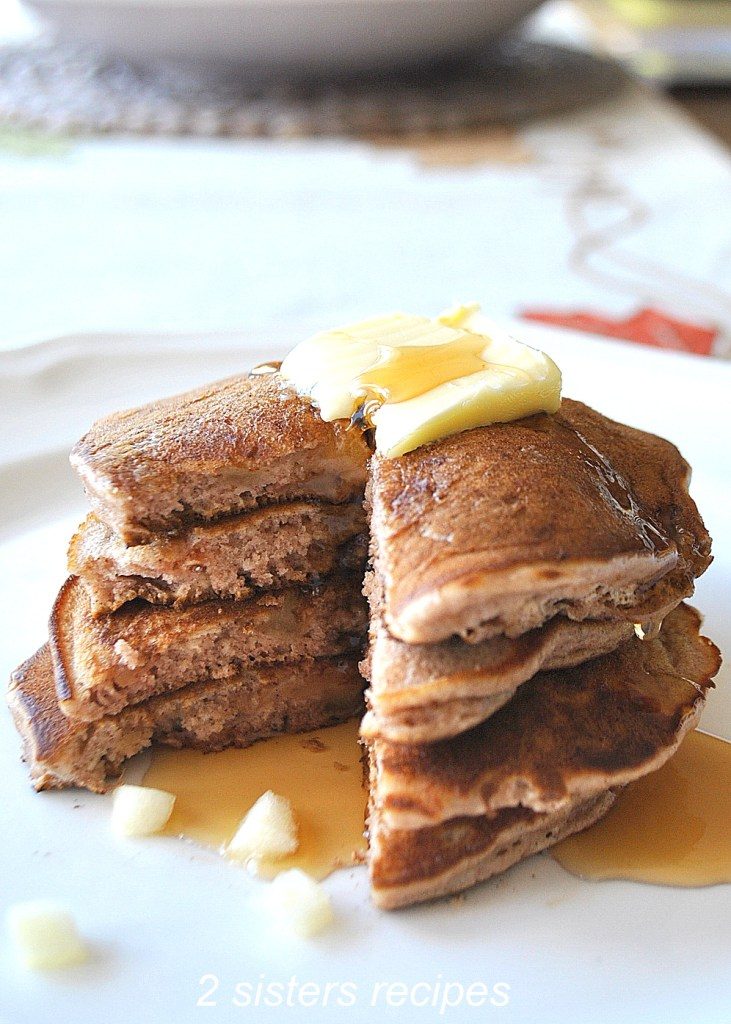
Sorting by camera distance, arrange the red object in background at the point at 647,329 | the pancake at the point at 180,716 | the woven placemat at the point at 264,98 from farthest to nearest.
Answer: the woven placemat at the point at 264,98
the red object in background at the point at 647,329
the pancake at the point at 180,716

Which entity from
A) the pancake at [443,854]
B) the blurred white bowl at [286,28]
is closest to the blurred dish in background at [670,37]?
the blurred white bowl at [286,28]

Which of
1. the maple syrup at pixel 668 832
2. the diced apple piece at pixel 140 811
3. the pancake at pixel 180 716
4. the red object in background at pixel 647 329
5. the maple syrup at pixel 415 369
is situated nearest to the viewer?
the maple syrup at pixel 668 832

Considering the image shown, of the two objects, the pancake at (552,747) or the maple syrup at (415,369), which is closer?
the pancake at (552,747)

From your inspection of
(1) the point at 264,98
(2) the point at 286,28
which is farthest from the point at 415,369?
(1) the point at 264,98

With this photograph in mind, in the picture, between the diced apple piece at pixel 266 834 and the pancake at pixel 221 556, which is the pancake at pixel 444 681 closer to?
the diced apple piece at pixel 266 834

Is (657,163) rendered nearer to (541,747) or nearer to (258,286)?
(258,286)

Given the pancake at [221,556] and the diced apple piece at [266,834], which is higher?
the pancake at [221,556]
